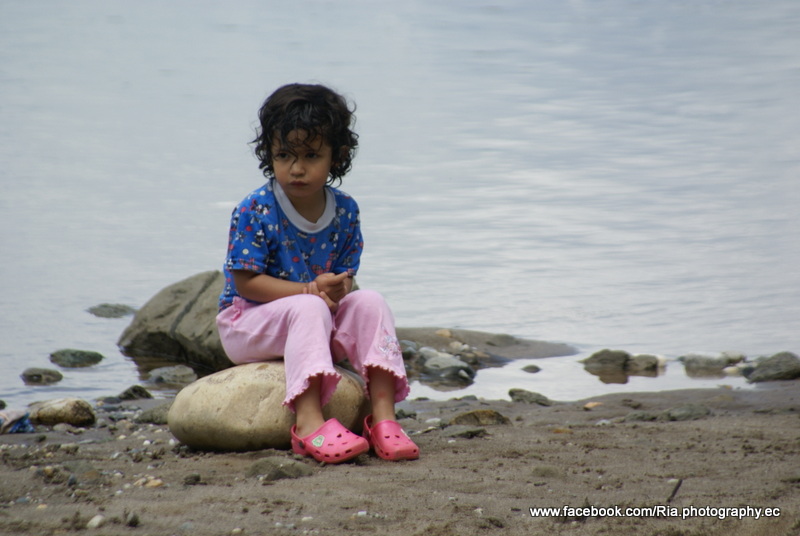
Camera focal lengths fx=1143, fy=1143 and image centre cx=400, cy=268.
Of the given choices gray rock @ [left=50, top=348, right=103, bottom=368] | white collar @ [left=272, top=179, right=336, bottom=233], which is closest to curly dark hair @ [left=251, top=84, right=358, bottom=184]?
white collar @ [left=272, top=179, right=336, bottom=233]

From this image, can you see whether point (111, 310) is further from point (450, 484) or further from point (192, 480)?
point (450, 484)

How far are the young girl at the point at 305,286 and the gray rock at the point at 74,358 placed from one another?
124 inches

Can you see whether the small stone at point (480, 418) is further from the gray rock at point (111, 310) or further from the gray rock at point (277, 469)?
the gray rock at point (111, 310)

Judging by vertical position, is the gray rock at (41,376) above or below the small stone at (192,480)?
below

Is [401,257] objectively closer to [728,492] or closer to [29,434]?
[29,434]

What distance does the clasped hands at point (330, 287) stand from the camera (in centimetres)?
497

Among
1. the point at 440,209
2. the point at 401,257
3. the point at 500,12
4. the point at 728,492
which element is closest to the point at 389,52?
the point at 500,12

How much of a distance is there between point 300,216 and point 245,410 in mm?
896

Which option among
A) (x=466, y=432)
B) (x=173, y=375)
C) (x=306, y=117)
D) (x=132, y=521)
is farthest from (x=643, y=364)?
(x=132, y=521)

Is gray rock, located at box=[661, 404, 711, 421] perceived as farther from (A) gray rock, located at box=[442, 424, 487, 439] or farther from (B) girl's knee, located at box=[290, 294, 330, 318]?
(B) girl's knee, located at box=[290, 294, 330, 318]

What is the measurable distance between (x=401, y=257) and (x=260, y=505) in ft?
20.5

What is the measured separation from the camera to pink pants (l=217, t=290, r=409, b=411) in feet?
15.9

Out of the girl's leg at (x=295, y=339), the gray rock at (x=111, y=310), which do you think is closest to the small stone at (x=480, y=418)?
the girl's leg at (x=295, y=339)

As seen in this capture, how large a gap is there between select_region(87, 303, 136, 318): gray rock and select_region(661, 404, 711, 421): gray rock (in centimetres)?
469
